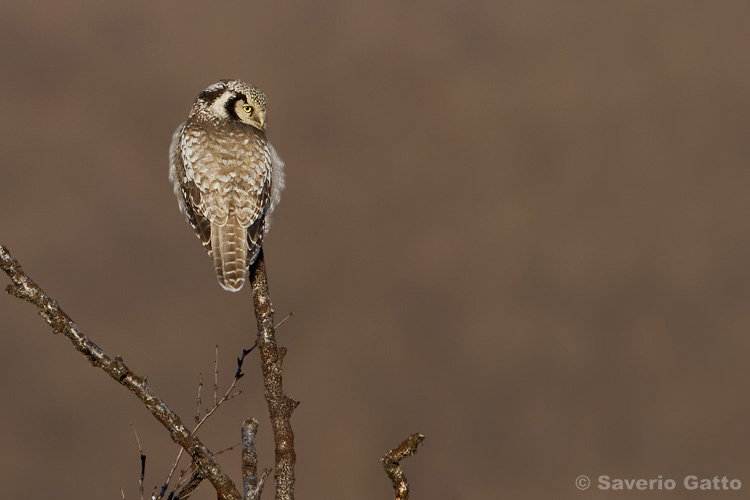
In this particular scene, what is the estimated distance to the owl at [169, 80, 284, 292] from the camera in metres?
5.65

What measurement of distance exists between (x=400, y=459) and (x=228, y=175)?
2999mm

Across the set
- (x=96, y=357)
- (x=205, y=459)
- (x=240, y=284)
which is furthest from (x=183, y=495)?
(x=240, y=284)

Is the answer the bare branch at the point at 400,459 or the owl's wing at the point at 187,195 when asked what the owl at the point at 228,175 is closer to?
the owl's wing at the point at 187,195

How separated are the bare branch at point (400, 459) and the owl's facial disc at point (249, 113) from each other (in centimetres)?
352

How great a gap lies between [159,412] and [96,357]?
0.41 meters

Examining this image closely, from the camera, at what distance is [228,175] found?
234 inches

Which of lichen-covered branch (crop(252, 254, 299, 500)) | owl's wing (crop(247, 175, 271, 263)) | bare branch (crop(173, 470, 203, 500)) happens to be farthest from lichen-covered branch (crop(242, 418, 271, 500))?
owl's wing (crop(247, 175, 271, 263))

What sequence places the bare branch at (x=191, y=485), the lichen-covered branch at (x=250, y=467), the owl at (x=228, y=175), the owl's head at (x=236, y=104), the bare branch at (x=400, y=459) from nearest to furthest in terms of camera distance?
1. the bare branch at (x=400, y=459)
2. the lichen-covered branch at (x=250, y=467)
3. the bare branch at (x=191, y=485)
4. the owl at (x=228, y=175)
5. the owl's head at (x=236, y=104)

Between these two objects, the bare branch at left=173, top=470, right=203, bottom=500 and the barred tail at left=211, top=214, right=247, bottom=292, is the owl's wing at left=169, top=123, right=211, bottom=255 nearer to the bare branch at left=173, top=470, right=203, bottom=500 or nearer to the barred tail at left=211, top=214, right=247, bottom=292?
the barred tail at left=211, top=214, right=247, bottom=292

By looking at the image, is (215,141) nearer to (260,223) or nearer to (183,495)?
(260,223)

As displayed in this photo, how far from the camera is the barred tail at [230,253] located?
542 centimetres

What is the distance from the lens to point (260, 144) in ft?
20.2

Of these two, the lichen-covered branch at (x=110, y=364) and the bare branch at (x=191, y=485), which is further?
the bare branch at (x=191, y=485)

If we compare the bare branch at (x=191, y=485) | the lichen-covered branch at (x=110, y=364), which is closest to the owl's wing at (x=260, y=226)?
the bare branch at (x=191, y=485)
